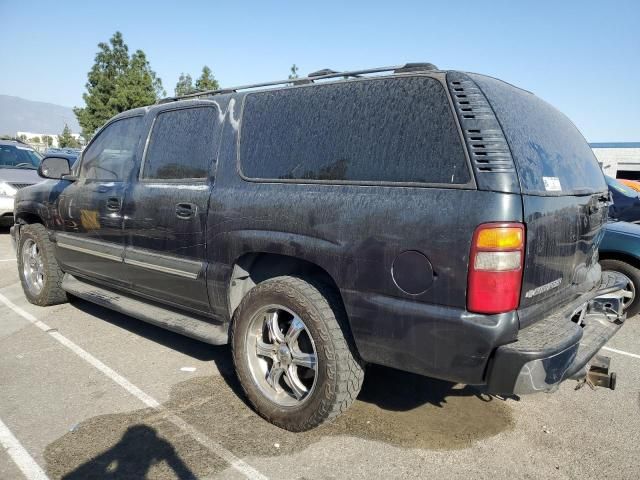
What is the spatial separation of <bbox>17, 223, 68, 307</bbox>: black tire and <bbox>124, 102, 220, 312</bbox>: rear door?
1567 millimetres

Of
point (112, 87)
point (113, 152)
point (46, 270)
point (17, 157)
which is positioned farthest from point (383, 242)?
point (112, 87)

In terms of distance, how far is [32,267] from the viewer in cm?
536

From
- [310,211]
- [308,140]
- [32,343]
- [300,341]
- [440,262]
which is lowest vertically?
[32,343]

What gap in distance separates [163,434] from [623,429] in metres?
2.79

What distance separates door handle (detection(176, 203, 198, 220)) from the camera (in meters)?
3.31

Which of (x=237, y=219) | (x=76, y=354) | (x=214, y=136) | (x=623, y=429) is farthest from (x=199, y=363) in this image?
(x=623, y=429)

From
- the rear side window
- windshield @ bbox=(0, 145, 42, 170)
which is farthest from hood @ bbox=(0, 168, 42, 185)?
the rear side window

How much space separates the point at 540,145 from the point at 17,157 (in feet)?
37.4

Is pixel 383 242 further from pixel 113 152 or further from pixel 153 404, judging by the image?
pixel 113 152

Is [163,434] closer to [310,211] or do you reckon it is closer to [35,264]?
[310,211]

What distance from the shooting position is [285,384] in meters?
3.07

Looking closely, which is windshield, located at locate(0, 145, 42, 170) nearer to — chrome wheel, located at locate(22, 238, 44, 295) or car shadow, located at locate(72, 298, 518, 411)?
chrome wheel, located at locate(22, 238, 44, 295)

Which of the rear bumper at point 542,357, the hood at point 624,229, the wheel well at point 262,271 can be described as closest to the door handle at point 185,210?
the wheel well at point 262,271

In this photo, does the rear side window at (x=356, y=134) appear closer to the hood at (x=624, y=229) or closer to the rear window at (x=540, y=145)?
the rear window at (x=540, y=145)
